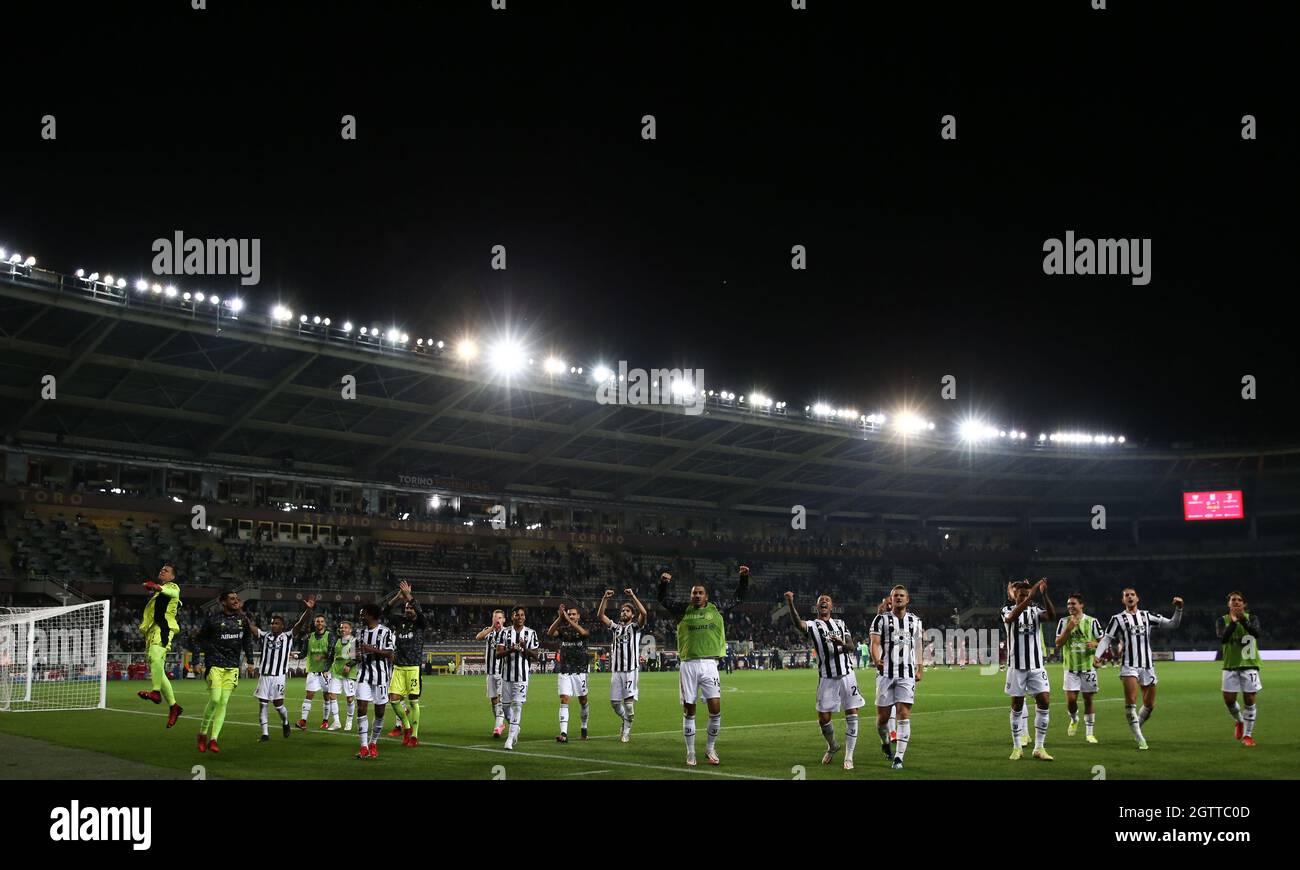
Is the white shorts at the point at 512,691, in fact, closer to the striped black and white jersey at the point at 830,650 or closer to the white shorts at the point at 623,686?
the white shorts at the point at 623,686

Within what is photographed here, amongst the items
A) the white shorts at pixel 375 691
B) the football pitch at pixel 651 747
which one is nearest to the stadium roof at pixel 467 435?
the football pitch at pixel 651 747

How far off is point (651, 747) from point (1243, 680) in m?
9.57

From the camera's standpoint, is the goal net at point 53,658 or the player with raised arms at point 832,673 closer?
the player with raised arms at point 832,673

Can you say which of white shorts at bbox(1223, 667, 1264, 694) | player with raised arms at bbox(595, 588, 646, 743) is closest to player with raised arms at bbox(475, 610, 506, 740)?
player with raised arms at bbox(595, 588, 646, 743)

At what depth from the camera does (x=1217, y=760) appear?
49.7 ft

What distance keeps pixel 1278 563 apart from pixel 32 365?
86399 millimetres

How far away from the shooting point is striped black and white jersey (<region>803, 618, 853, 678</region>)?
48.0ft

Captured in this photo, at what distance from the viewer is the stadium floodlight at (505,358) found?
56438 millimetres

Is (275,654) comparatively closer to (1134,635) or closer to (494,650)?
(494,650)

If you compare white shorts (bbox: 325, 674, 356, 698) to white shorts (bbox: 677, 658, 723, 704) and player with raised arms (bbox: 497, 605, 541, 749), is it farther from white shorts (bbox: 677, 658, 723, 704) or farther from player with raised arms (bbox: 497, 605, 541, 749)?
white shorts (bbox: 677, 658, 723, 704)

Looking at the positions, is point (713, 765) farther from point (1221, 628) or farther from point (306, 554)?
point (306, 554)
